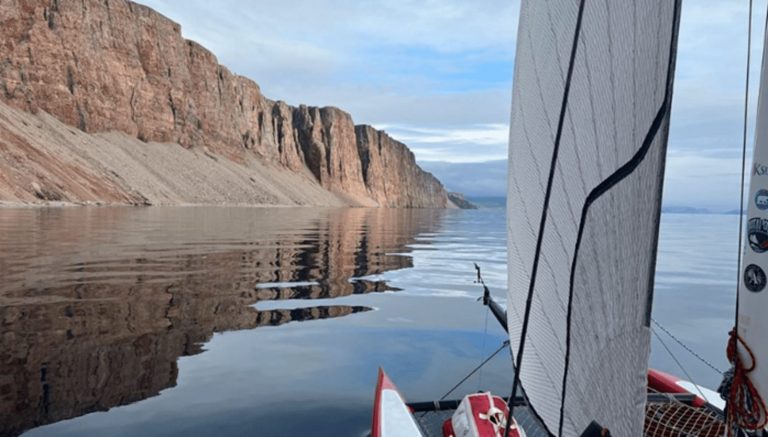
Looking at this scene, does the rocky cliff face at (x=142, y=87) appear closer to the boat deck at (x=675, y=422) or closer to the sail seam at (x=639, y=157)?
the boat deck at (x=675, y=422)

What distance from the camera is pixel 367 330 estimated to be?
11.5m

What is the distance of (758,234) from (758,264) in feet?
0.55

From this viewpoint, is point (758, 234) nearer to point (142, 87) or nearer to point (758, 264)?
point (758, 264)

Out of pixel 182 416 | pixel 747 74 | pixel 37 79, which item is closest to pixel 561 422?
pixel 747 74

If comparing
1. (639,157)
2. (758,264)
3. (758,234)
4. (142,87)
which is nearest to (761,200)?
(758,234)

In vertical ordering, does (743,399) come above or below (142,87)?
below

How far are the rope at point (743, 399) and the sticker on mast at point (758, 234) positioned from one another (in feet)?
1.69

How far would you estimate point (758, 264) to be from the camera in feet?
9.73

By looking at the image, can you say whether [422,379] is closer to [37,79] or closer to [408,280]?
[408,280]

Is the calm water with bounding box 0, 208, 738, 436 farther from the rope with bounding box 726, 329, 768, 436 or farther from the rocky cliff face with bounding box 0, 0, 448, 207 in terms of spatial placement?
the rocky cliff face with bounding box 0, 0, 448, 207

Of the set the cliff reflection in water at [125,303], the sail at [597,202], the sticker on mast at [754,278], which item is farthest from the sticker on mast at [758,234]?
the cliff reflection in water at [125,303]

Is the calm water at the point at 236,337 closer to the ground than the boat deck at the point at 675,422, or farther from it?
closer to the ground

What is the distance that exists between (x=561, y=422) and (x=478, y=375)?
5723 mm

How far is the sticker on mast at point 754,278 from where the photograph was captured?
9.61 ft
